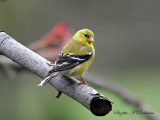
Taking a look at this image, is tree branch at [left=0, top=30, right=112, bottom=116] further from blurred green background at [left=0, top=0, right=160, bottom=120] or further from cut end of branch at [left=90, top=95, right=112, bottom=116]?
blurred green background at [left=0, top=0, right=160, bottom=120]

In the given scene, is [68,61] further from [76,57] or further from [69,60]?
[76,57]

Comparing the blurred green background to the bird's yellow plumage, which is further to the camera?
the blurred green background

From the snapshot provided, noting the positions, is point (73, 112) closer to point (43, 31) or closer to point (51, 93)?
point (51, 93)

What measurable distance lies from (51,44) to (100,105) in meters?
3.50

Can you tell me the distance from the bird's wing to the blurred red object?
1.40 meters

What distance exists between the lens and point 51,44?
5754mm

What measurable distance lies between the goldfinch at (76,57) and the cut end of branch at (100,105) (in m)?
0.66

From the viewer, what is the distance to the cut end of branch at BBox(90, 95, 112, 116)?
2.33 m

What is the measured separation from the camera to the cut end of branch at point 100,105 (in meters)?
2.33

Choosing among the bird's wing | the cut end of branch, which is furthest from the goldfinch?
the cut end of branch

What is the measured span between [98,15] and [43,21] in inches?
63.7

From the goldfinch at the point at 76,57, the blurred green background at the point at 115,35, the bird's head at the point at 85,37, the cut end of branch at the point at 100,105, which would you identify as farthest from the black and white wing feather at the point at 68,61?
the blurred green background at the point at 115,35

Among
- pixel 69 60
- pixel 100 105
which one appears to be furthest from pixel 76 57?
pixel 100 105

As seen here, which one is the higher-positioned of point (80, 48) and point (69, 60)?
point (80, 48)
